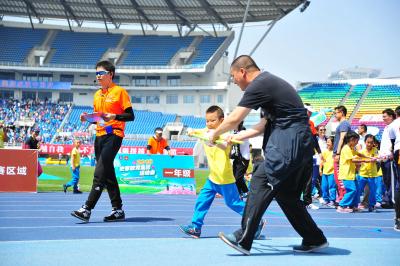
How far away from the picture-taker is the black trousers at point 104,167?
711 cm

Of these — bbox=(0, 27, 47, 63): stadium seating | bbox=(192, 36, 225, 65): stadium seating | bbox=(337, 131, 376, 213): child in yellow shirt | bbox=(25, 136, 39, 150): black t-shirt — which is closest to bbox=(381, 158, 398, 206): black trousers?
bbox=(337, 131, 376, 213): child in yellow shirt

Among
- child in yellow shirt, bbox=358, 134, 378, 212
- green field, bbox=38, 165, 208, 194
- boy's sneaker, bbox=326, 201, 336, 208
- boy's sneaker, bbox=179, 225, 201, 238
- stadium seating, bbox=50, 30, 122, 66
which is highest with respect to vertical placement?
stadium seating, bbox=50, 30, 122, 66

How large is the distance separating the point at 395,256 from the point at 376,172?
6.46 m

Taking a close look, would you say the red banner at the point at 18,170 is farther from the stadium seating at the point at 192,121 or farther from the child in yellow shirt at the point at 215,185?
the stadium seating at the point at 192,121

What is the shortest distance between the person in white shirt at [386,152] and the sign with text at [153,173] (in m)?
5.75

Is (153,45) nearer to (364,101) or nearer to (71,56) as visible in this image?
(71,56)

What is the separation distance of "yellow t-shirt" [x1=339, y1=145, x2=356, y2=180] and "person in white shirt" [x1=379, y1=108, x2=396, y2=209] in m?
0.62

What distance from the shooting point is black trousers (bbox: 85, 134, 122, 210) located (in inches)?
280

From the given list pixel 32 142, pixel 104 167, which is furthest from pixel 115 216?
pixel 32 142

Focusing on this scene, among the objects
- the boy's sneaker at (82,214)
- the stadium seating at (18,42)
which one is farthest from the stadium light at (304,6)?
the boy's sneaker at (82,214)

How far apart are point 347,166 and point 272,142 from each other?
5.97 m

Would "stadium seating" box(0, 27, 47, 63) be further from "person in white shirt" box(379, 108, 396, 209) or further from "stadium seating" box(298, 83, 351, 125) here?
"person in white shirt" box(379, 108, 396, 209)

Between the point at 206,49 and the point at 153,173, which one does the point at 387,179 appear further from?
the point at 206,49

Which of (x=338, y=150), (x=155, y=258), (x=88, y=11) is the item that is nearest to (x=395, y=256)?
(x=155, y=258)
